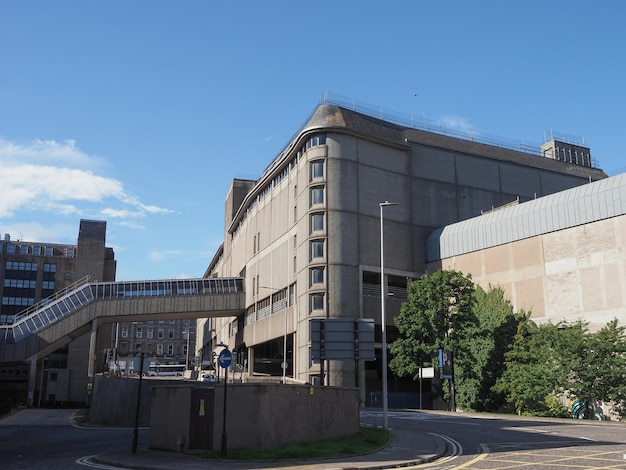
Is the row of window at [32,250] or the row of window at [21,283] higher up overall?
the row of window at [32,250]

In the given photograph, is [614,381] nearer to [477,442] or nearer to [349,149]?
[477,442]

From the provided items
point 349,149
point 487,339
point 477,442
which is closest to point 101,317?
point 349,149

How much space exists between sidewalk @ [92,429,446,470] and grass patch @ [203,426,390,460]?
459 millimetres

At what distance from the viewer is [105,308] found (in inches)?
2844

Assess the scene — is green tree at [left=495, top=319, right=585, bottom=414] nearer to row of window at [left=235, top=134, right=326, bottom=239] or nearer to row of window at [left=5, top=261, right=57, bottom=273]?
row of window at [left=235, top=134, right=326, bottom=239]

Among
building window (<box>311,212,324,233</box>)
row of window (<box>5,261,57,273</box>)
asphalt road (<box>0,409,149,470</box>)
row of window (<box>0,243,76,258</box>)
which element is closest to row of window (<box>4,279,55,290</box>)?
row of window (<box>5,261,57,273</box>)

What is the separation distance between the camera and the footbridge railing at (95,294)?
66.2m

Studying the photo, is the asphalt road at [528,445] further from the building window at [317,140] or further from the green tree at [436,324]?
the building window at [317,140]

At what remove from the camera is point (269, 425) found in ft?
70.9

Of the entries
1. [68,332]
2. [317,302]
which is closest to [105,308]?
[68,332]

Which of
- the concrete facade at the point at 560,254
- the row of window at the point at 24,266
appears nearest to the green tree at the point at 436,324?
the concrete facade at the point at 560,254

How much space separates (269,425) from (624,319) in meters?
36.1

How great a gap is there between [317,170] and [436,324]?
71.3ft

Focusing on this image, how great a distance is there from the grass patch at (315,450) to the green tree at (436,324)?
1146 inches
